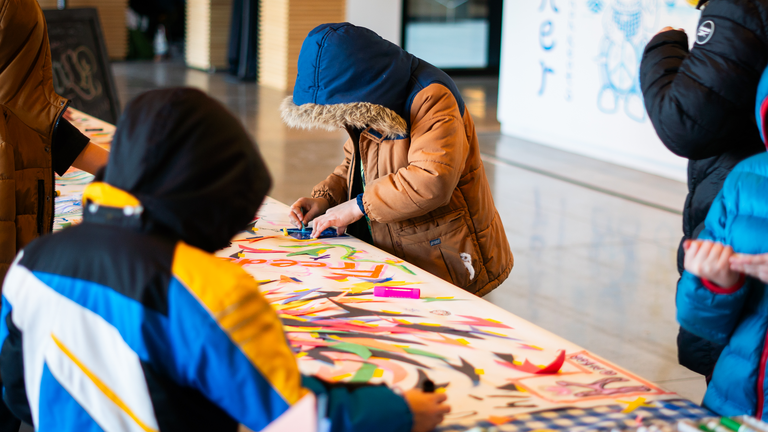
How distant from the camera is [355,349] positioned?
1388 millimetres

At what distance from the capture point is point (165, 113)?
2.88ft

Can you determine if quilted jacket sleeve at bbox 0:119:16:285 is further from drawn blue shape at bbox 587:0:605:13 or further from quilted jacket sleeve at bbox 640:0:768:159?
drawn blue shape at bbox 587:0:605:13

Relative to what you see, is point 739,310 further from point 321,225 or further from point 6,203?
point 6,203

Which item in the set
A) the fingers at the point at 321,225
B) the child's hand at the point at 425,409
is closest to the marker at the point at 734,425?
the child's hand at the point at 425,409

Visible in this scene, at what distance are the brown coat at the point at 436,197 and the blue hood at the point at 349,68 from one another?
0.10 metres

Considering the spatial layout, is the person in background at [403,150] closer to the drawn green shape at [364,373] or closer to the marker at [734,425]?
the drawn green shape at [364,373]

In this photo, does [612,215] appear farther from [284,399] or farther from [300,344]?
[284,399]

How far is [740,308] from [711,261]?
15cm

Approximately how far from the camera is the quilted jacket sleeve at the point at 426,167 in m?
1.87

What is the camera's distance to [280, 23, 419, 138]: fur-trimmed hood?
1.86 meters

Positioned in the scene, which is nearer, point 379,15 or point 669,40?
point 669,40

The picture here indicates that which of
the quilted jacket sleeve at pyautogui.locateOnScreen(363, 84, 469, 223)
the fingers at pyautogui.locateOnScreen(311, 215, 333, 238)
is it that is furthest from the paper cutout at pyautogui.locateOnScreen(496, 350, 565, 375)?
the fingers at pyautogui.locateOnScreen(311, 215, 333, 238)

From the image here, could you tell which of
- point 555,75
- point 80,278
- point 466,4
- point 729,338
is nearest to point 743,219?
point 729,338

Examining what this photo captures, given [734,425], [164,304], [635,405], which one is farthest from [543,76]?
[164,304]
